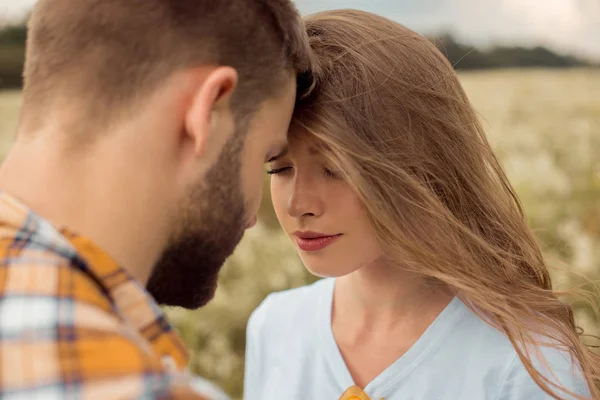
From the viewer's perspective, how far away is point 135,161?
3.85 feet

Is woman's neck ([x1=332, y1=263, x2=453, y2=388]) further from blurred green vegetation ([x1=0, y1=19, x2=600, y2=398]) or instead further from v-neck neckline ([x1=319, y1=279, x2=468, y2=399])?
blurred green vegetation ([x1=0, y1=19, x2=600, y2=398])

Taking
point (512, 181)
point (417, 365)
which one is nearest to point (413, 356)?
point (417, 365)

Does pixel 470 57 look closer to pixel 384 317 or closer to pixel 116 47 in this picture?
pixel 384 317

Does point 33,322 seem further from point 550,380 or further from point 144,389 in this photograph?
point 550,380

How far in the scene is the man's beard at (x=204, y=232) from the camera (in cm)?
128

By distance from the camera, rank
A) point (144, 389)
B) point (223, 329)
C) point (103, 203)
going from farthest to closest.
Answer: point (223, 329), point (103, 203), point (144, 389)

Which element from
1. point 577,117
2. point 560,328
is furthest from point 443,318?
point 577,117

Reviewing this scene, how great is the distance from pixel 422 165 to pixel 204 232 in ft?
2.20

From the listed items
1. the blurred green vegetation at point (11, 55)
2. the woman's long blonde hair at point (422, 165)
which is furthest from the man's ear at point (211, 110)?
the blurred green vegetation at point (11, 55)

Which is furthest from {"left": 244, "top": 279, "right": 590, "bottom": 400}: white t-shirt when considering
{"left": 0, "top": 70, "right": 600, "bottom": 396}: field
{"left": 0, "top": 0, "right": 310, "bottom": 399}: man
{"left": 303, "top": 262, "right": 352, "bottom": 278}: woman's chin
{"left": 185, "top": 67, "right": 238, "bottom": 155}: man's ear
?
{"left": 0, "top": 70, "right": 600, "bottom": 396}: field

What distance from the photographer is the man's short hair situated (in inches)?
47.4

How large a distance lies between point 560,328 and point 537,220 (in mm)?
1853

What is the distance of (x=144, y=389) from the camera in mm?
870

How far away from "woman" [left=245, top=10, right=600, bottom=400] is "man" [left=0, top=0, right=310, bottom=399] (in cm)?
30
